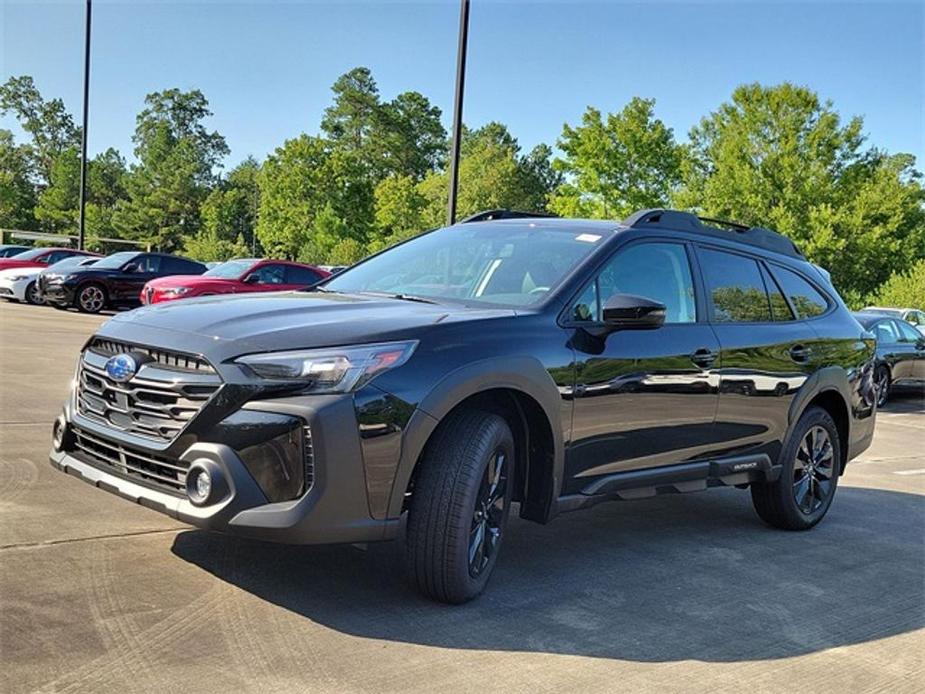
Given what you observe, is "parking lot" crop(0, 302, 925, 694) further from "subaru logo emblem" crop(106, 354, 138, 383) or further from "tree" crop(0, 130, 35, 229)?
"tree" crop(0, 130, 35, 229)

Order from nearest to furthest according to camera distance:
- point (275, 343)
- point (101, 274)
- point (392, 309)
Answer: point (275, 343) < point (392, 309) < point (101, 274)

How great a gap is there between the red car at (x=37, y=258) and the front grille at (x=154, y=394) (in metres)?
23.0

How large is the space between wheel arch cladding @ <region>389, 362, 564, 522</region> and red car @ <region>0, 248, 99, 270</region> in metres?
23.6

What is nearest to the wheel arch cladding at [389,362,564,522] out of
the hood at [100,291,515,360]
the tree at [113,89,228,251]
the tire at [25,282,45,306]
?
the hood at [100,291,515,360]

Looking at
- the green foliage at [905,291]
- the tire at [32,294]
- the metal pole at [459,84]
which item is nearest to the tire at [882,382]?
the metal pole at [459,84]

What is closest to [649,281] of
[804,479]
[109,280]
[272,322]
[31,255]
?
[804,479]

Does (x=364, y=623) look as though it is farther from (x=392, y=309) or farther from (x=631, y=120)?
(x=631, y=120)

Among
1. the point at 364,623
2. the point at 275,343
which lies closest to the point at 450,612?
the point at 364,623

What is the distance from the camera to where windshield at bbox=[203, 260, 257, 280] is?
19453mm

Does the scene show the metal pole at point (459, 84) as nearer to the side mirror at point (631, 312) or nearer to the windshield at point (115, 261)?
the windshield at point (115, 261)

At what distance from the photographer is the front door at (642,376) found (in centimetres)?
441

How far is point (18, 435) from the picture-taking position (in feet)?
21.6

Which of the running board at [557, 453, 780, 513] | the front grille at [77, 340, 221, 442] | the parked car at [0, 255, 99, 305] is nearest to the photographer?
the front grille at [77, 340, 221, 442]

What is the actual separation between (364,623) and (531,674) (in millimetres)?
720
